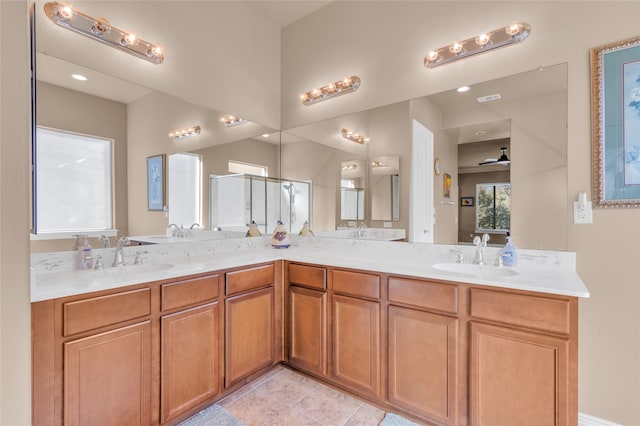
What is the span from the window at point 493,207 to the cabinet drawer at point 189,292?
1816mm

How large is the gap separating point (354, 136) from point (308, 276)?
1290mm

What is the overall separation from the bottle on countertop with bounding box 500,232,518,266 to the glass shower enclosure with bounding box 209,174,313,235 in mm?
1711

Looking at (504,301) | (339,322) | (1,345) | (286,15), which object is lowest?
(339,322)

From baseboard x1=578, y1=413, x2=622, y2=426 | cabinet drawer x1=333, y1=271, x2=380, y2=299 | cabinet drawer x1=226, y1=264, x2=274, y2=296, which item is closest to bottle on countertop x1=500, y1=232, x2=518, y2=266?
cabinet drawer x1=333, y1=271, x2=380, y2=299

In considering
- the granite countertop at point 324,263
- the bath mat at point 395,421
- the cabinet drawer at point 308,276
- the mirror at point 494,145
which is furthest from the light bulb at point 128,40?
the bath mat at point 395,421

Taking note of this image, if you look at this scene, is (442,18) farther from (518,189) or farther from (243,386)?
(243,386)

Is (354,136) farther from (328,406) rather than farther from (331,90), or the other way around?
(328,406)

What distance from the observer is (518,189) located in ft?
6.30

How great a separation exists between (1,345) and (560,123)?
2.53 metres

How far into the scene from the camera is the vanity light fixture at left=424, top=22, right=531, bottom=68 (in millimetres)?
1824

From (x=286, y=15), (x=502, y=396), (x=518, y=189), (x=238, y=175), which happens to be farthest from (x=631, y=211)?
(x=286, y=15)

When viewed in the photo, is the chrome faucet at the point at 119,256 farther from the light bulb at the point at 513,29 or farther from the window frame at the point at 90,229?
the light bulb at the point at 513,29

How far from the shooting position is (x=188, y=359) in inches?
70.6

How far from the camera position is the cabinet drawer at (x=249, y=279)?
204cm
